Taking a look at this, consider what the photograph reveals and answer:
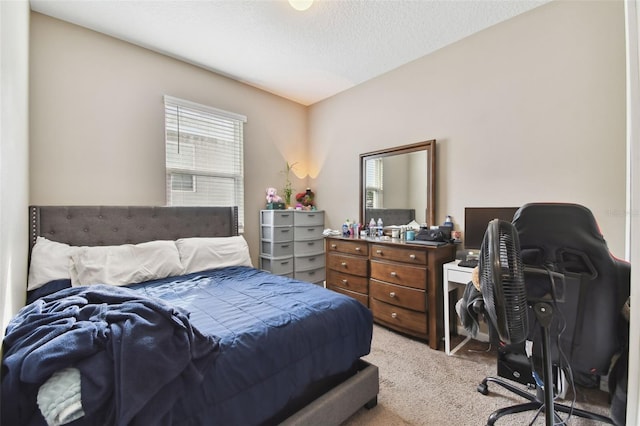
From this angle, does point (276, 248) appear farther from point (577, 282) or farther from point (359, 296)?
point (577, 282)

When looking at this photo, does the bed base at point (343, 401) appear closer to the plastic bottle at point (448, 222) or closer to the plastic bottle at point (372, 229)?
the plastic bottle at point (448, 222)

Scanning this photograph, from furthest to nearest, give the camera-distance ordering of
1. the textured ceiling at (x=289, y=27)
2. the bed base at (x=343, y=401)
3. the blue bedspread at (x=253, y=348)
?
the textured ceiling at (x=289, y=27)
the bed base at (x=343, y=401)
the blue bedspread at (x=253, y=348)

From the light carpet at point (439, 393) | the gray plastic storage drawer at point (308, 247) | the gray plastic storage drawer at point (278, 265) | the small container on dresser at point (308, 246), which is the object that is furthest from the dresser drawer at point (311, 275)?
the light carpet at point (439, 393)

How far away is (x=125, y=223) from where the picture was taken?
258 cm

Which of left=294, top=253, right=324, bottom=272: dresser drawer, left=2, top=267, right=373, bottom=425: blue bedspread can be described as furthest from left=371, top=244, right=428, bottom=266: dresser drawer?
left=294, top=253, right=324, bottom=272: dresser drawer

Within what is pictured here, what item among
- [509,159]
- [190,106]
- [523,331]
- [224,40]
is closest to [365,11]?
[224,40]

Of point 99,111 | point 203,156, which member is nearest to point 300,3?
point 203,156

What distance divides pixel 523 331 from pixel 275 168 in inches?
132

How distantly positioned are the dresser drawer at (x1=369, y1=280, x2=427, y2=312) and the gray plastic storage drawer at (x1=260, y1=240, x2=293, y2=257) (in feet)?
4.10

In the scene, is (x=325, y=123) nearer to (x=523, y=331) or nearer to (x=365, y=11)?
(x=365, y=11)

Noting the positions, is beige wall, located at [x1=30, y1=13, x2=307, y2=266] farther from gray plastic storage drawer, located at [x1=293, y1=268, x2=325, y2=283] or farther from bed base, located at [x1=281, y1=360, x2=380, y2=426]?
bed base, located at [x1=281, y1=360, x2=380, y2=426]

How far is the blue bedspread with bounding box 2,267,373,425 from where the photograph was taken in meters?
0.99

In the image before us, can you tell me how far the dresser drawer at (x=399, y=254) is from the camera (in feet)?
7.94

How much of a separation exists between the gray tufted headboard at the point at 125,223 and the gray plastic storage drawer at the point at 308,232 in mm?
835
